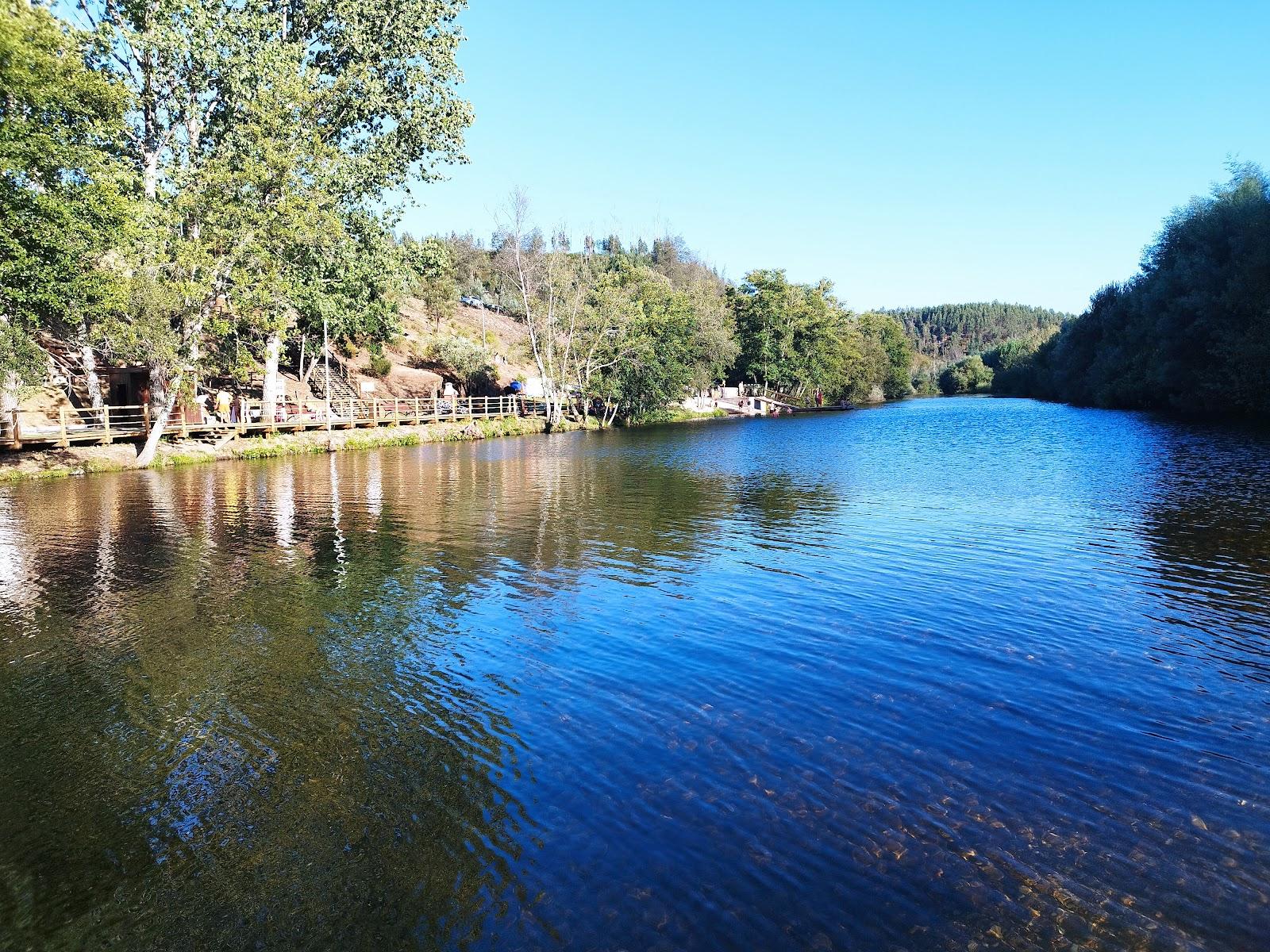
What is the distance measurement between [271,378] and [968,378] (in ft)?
507

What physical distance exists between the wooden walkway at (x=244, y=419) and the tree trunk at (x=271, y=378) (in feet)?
0.84

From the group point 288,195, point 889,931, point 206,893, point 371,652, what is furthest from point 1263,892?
point 288,195

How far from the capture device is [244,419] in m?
43.5

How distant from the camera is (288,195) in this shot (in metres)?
37.0

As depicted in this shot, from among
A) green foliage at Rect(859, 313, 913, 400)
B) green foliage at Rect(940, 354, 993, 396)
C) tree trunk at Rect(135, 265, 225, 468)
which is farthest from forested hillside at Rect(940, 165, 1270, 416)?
green foliage at Rect(940, 354, 993, 396)

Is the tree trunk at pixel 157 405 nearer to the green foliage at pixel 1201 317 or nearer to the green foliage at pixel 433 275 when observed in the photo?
the green foliage at pixel 433 275

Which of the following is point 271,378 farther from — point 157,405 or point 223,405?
point 157,405

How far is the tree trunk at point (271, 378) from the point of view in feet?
150

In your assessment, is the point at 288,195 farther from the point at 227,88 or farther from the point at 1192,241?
the point at 1192,241

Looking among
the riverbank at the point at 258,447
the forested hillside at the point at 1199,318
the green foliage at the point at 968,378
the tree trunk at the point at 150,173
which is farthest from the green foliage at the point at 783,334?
the green foliage at the point at 968,378

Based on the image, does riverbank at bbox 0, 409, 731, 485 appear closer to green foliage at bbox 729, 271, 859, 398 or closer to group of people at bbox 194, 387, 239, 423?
group of people at bbox 194, 387, 239, 423

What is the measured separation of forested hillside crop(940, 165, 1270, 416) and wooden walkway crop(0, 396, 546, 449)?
46.8 meters

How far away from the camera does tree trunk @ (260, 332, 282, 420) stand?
1802 inches

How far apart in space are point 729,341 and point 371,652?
74461 mm
